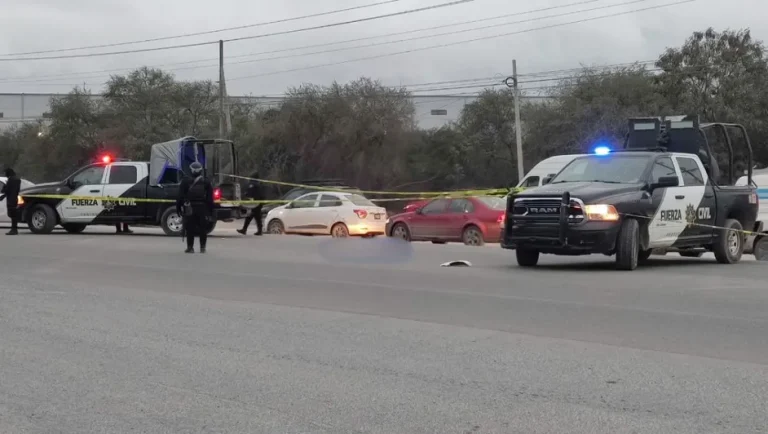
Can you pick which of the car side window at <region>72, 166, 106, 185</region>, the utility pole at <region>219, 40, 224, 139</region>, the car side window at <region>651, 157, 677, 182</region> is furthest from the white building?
the car side window at <region>651, 157, 677, 182</region>

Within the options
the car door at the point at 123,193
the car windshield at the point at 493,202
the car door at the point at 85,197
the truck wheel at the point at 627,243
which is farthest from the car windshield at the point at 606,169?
the car door at the point at 85,197

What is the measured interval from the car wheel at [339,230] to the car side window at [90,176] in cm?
622

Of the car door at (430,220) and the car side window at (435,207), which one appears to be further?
the car side window at (435,207)

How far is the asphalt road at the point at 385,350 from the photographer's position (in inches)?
251

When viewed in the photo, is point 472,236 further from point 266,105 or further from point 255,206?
point 266,105

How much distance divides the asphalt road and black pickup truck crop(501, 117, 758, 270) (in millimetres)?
508

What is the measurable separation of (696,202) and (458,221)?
8527 millimetres

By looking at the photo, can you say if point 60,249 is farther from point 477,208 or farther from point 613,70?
point 613,70

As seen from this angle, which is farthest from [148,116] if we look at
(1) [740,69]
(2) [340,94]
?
(1) [740,69]

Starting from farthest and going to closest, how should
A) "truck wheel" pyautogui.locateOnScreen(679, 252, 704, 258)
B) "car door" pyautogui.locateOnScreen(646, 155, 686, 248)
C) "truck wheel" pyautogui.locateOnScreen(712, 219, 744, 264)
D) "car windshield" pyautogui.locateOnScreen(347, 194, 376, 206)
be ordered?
1. "car windshield" pyautogui.locateOnScreen(347, 194, 376, 206)
2. "truck wheel" pyautogui.locateOnScreen(679, 252, 704, 258)
3. "truck wheel" pyautogui.locateOnScreen(712, 219, 744, 264)
4. "car door" pyautogui.locateOnScreen(646, 155, 686, 248)

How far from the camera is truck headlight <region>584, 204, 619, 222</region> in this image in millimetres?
14039

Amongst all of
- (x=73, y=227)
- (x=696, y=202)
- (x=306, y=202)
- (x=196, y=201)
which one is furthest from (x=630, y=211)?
(x=73, y=227)

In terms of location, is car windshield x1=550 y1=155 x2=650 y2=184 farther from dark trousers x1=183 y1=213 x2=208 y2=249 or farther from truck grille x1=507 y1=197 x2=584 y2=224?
dark trousers x1=183 y1=213 x2=208 y2=249

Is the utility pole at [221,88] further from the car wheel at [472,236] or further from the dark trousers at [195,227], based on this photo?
the dark trousers at [195,227]
